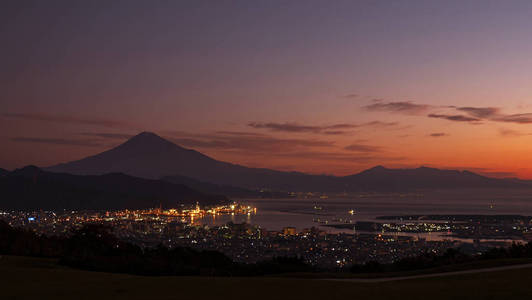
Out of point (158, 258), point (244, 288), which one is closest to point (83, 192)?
point (158, 258)

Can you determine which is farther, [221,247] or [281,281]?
[221,247]

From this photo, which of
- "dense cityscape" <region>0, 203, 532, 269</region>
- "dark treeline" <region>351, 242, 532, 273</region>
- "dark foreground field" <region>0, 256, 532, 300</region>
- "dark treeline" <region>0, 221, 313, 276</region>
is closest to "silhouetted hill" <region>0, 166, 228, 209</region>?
"dense cityscape" <region>0, 203, 532, 269</region>

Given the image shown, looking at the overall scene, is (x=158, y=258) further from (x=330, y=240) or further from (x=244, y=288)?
(x=330, y=240)

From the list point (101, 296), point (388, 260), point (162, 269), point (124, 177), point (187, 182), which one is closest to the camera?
point (101, 296)

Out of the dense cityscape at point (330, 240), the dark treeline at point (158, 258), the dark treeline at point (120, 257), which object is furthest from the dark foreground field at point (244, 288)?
the dense cityscape at point (330, 240)

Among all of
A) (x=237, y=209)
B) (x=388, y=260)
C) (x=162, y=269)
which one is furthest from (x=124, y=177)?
(x=162, y=269)

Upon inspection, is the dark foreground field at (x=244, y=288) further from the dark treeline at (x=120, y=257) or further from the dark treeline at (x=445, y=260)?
the dark treeline at (x=445, y=260)

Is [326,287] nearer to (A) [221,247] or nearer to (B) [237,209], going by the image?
(A) [221,247]
